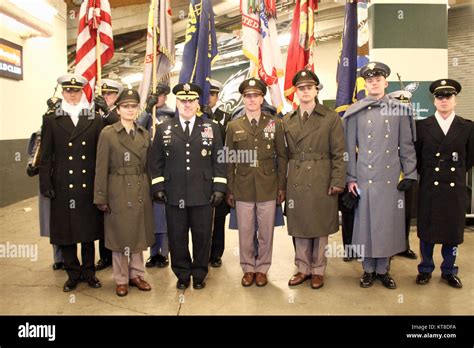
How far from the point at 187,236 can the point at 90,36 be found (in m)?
2.42

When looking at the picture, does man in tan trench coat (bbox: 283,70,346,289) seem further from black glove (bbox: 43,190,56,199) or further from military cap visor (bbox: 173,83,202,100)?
black glove (bbox: 43,190,56,199)

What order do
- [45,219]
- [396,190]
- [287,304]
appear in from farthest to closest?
1. [45,219]
2. [396,190]
3. [287,304]

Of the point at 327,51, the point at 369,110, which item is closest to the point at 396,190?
the point at 369,110

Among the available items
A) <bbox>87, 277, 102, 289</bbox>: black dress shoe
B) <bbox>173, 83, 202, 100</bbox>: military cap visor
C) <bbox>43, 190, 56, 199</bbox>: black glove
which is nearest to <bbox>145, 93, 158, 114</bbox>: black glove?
<bbox>173, 83, 202, 100</bbox>: military cap visor

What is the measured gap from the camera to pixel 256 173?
3400 mm

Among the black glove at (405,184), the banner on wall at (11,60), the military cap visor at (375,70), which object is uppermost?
the banner on wall at (11,60)

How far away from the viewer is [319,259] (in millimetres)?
3479

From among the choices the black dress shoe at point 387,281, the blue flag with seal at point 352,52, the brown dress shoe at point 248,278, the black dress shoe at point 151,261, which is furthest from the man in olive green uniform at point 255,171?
the blue flag with seal at point 352,52

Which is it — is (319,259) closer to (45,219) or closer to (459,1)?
(45,219)

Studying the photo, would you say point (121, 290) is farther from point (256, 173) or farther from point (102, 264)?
point (256, 173)

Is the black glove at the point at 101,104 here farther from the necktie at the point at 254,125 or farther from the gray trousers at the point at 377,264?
the gray trousers at the point at 377,264

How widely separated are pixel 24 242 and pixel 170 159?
123 inches

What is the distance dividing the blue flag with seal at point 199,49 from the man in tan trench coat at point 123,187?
1.02 meters

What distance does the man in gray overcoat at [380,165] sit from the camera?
3354 mm
